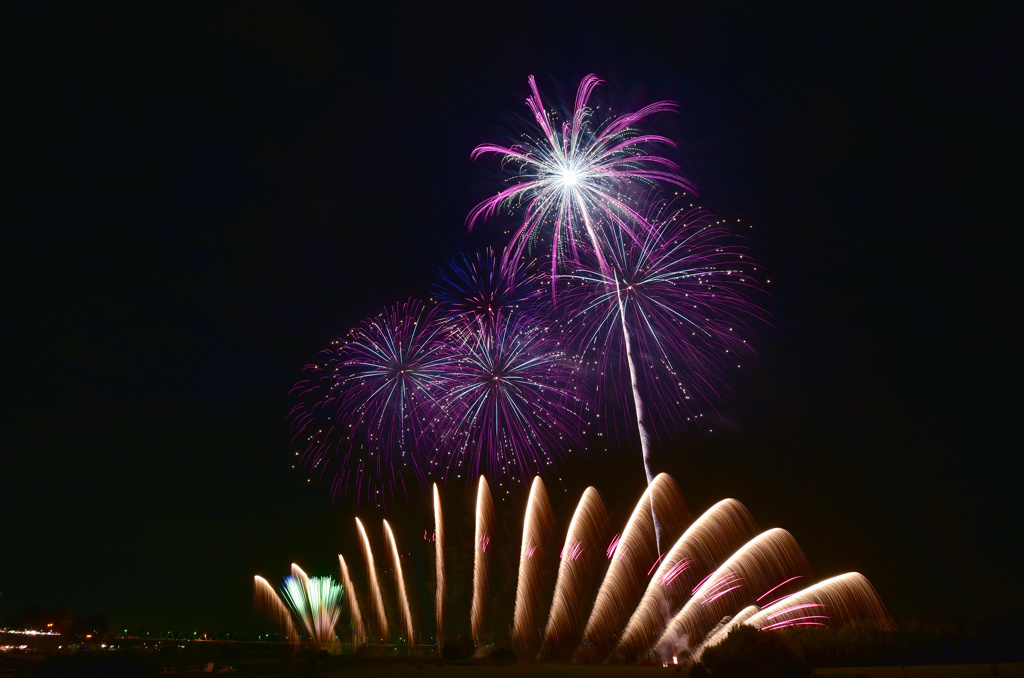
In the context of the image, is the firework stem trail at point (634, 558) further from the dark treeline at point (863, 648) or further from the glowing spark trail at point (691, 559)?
the dark treeline at point (863, 648)

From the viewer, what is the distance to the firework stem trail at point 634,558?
3125 cm

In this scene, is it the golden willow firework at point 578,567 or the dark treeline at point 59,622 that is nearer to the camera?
the golden willow firework at point 578,567

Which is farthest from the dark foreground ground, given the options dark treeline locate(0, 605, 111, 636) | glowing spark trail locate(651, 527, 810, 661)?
dark treeline locate(0, 605, 111, 636)

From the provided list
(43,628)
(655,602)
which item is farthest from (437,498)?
(43,628)

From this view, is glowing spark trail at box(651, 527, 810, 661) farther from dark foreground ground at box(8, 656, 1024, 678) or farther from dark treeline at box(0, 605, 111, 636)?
dark treeline at box(0, 605, 111, 636)

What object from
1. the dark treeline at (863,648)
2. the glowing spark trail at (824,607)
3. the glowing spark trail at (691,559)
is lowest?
the dark treeline at (863,648)

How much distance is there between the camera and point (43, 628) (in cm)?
16862

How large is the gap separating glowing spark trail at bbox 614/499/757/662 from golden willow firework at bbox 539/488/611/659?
3.23 metres

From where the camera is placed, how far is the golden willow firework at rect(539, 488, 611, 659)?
34000mm

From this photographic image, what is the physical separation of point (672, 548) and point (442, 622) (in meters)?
20.7

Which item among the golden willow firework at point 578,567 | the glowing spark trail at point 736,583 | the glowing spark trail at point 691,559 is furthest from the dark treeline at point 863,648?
the golden willow firework at point 578,567

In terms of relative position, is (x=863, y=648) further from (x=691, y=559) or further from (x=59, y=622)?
(x=59, y=622)

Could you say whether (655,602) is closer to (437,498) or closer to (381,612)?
(437,498)

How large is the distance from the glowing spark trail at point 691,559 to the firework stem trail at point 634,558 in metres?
0.65
